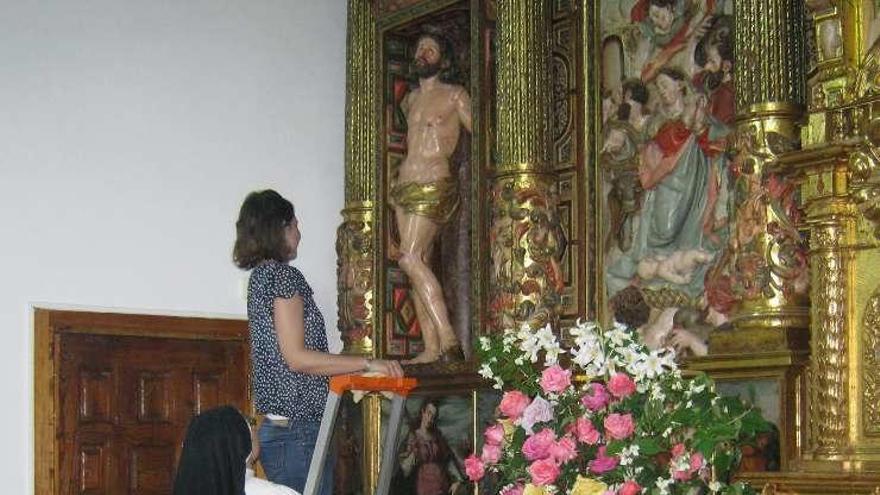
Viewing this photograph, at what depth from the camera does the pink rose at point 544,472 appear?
397 centimetres

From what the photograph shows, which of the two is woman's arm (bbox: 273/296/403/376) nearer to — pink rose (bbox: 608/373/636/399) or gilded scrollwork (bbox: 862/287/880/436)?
pink rose (bbox: 608/373/636/399)

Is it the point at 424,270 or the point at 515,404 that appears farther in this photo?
the point at 424,270

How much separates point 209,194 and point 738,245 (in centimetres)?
343

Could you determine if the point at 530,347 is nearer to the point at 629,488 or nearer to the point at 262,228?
the point at 629,488

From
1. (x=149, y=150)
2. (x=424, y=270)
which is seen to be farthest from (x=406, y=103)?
(x=149, y=150)

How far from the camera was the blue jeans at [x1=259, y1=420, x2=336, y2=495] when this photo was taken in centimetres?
531

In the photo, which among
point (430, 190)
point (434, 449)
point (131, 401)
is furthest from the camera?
point (430, 190)

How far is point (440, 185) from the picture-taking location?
9117mm

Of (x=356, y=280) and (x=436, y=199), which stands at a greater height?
(x=436, y=199)

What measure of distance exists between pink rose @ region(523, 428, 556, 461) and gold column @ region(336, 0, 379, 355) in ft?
17.4

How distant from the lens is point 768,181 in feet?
23.0

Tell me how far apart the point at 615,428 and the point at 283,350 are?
183cm

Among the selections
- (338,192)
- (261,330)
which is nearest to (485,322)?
(338,192)

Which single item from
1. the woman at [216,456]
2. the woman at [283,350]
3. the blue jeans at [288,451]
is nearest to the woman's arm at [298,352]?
the woman at [283,350]
